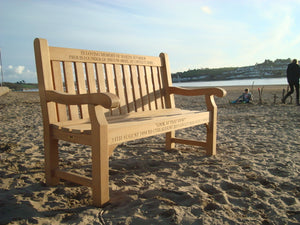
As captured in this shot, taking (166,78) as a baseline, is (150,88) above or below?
below

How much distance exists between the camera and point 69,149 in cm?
371

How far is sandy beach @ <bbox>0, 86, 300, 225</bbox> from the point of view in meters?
1.78

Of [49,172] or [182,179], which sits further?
[182,179]

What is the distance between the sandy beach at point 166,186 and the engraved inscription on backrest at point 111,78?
2.16ft

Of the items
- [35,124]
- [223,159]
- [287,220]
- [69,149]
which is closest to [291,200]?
[287,220]

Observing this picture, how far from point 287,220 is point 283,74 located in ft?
242

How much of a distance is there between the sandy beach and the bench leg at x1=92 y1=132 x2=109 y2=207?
0.25 ft

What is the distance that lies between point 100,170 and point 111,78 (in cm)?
118

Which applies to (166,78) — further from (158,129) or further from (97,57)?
(158,129)

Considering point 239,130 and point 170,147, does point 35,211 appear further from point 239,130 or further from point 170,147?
point 239,130

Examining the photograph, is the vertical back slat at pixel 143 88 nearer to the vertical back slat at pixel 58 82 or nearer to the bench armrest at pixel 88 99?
the vertical back slat at pixel 58 82

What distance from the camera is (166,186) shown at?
230 centimetres

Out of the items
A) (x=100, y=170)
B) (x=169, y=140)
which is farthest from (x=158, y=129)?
(x=169, y=140)

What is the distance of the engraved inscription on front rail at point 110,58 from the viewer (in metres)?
2.53
